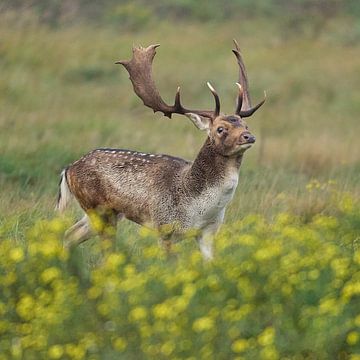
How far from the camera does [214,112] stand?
8.85 metres

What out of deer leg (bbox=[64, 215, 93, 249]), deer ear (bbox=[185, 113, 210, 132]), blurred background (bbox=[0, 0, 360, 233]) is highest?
deer ear (bbox=[185, 113, 210, 132])

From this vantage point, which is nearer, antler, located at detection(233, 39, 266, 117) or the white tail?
antler, located at detection(233, 39, 266, 117)

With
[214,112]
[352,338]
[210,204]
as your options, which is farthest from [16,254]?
[214,112]

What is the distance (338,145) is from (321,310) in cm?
777

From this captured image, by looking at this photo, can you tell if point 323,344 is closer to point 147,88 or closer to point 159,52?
point 147,88

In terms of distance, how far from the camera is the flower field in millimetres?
6289

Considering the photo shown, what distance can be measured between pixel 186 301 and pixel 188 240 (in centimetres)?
222

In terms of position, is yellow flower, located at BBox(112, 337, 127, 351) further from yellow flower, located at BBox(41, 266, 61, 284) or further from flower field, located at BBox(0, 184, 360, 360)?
yellow flower, located at BBox(41, 266, 61, 284)

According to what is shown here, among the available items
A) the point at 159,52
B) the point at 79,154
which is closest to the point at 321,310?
the point at 79,154

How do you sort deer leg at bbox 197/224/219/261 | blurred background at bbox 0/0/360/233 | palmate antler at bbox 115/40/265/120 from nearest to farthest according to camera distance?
deer leg at bbox 197/224/219/261 < palmate antler at bbox 115/40/265/120 < blurred background at bbox 0/0/360/233

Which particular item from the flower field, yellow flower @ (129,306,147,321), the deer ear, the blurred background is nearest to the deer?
the deer ear

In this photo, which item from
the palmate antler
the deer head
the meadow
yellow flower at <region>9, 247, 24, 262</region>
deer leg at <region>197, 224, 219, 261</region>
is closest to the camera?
the meadow

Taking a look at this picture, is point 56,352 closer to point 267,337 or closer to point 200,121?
point 267,337

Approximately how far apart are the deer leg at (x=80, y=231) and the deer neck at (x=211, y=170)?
0.67 m
